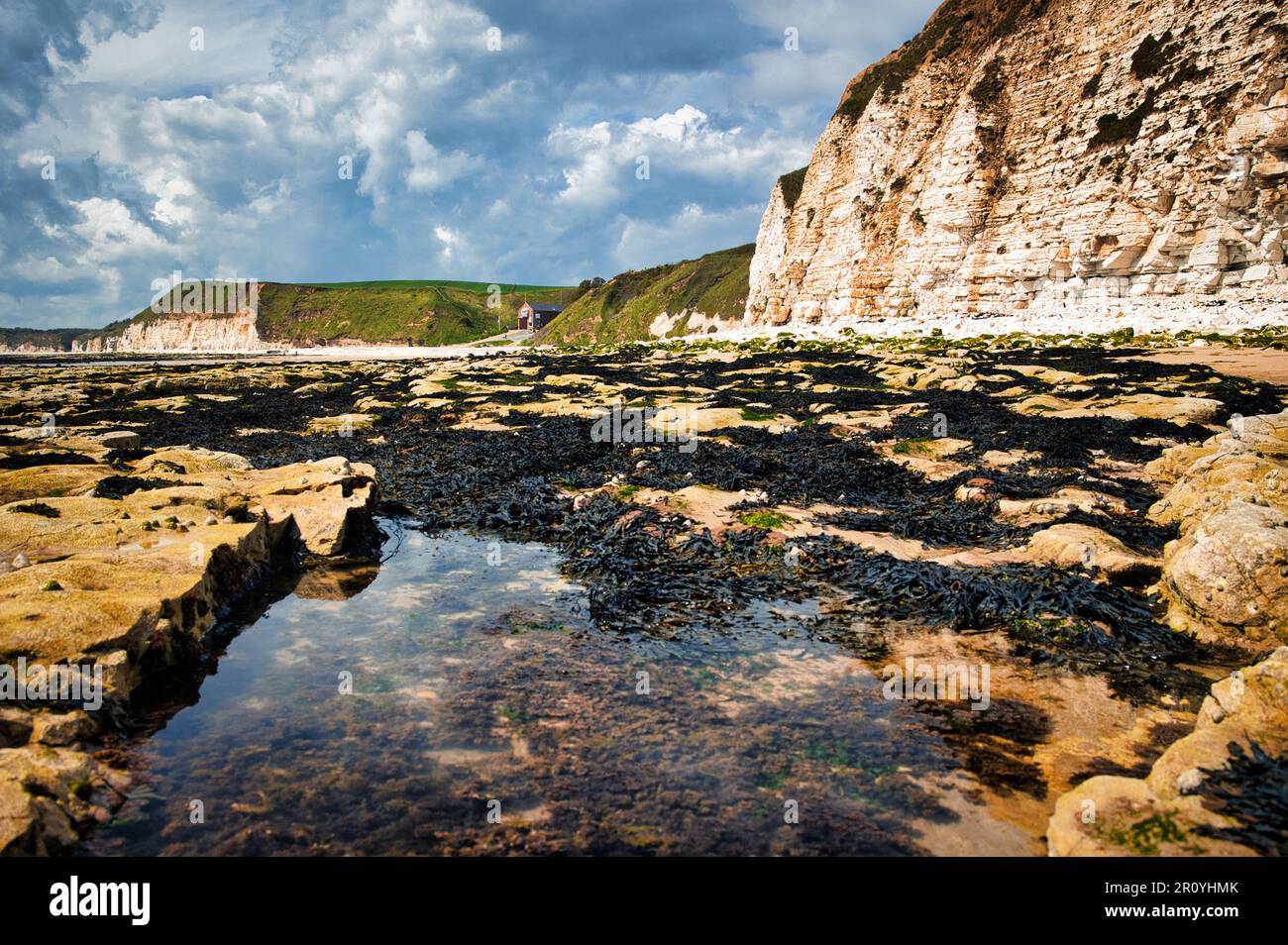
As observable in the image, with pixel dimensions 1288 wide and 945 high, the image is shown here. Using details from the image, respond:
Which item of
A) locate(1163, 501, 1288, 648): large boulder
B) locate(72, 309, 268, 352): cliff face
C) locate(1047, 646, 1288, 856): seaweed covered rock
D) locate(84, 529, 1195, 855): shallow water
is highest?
locate(72, 309, 268, 352): cliff face

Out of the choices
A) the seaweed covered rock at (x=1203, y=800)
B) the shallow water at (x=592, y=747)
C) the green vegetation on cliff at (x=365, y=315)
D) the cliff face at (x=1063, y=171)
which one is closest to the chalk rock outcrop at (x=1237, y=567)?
the shallow water at (x=592, y=747)

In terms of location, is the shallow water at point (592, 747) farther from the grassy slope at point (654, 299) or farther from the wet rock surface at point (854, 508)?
the grassy slope at point (654, 299)

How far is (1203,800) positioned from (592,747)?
364 cm

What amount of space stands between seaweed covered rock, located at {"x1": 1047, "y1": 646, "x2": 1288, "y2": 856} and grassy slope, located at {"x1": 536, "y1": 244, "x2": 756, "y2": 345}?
7817cm

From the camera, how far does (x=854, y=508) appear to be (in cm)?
1116

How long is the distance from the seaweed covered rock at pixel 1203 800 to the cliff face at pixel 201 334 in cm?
14487

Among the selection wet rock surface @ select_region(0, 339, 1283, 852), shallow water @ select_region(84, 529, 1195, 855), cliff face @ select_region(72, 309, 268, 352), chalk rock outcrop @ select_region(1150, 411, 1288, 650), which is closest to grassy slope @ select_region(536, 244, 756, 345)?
cliff face @ select_region(72, 309, 268, 352)

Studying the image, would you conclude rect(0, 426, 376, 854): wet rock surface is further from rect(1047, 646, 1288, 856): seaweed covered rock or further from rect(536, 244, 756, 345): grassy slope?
rect(536, 244, 756, 345): grassy slope

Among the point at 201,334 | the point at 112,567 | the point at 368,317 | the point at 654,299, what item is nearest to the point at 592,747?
the point at 112,567

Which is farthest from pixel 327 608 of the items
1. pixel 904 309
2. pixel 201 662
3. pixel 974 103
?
pixel 974 103

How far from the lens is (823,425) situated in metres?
17.6

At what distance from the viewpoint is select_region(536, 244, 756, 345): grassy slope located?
8606cm
